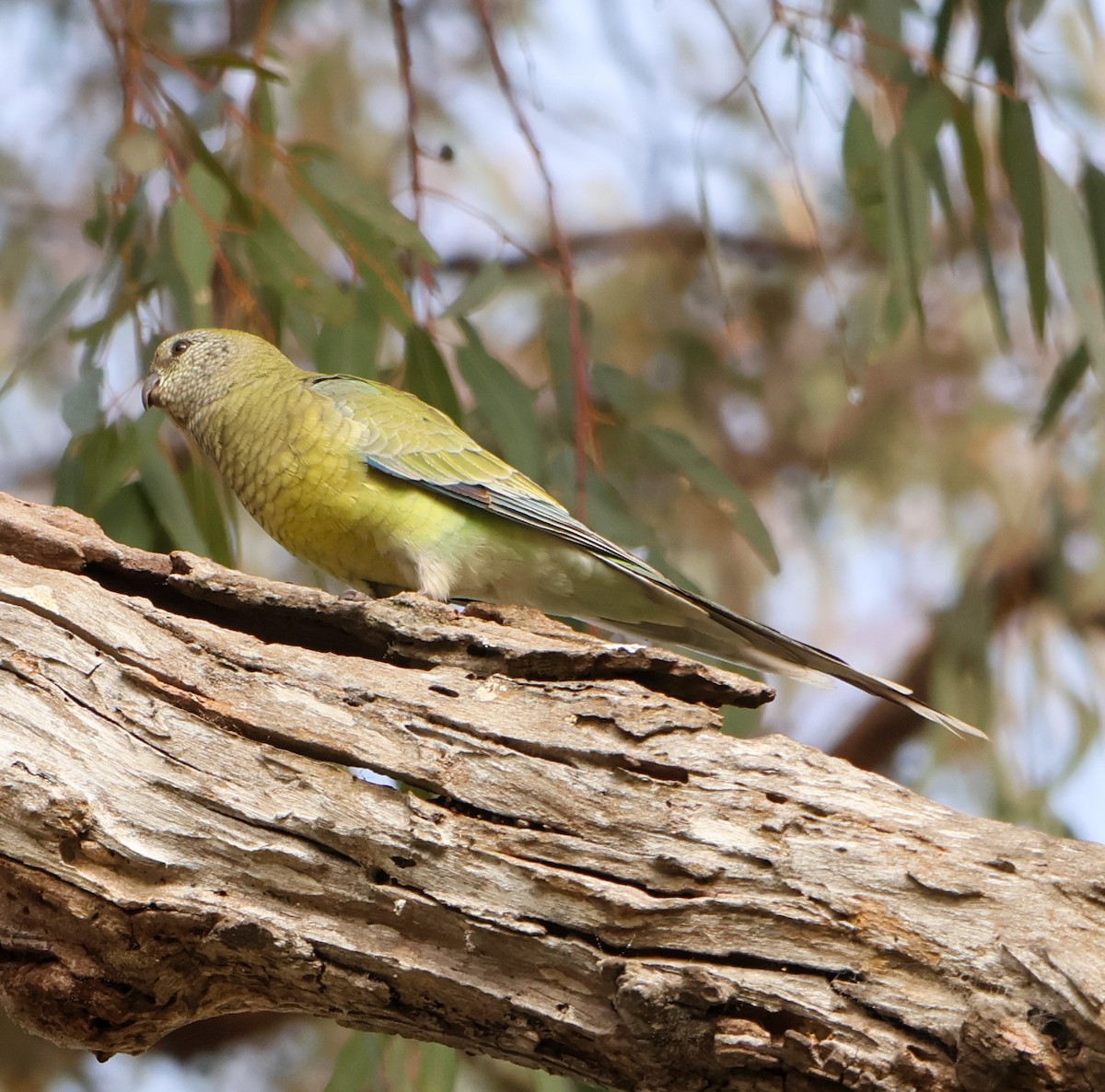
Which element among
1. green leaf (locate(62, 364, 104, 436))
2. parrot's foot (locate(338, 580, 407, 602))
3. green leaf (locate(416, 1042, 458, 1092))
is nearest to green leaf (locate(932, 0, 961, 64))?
parrot's foot (locate(338, 580, 407, 602))

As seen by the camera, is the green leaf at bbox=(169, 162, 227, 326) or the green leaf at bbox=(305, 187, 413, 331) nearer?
the green leaf at bbox=(169, 162, 227, 326)

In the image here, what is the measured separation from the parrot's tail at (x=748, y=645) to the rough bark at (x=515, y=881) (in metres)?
0.58

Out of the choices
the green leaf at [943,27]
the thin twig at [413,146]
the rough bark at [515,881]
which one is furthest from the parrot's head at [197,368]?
the green leaf at [943,27]

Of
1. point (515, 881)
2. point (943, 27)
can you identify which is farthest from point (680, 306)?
point (515, 881)

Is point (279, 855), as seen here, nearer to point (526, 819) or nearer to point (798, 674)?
point (526, 819)

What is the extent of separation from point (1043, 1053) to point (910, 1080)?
7.3 inches

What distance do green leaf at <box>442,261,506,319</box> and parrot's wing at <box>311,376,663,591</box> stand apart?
0.40m

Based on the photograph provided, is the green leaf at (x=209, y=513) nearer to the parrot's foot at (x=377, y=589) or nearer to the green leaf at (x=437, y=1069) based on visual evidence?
the parrot's foot at (x=377, y=589)

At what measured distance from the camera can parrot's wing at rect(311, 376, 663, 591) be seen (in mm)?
3383

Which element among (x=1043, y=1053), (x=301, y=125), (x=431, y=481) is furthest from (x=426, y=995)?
(x=301, y=125)

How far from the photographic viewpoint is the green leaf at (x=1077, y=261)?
3643 mm

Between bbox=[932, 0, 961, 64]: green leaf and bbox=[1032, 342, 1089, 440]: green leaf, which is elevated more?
bbox=[932, 0, 961, 64]: green leaf

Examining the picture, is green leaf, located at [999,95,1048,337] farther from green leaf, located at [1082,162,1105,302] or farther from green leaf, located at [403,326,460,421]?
green leaf, located at [403,326,460,421]

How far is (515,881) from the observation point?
2.13m
